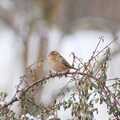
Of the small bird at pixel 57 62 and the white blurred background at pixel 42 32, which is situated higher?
the white blurred background at pixel 42 32

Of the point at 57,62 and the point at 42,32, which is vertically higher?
the point at 42,32

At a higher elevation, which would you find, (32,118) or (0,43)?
(0,43)

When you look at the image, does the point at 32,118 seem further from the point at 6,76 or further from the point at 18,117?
the point at 6,76

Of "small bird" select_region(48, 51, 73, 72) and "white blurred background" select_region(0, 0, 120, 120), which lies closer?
"small bird" select_region(48, 51, 73, 72)

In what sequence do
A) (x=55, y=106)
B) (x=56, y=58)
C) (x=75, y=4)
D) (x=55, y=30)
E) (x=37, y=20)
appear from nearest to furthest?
1. (x=55, y=106)
2. (x=56, y=58)
3. (x=37, y=20)
4. (x=55, y=30)
5. (x=75, y=4)

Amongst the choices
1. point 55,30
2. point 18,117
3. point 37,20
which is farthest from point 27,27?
point 18,117

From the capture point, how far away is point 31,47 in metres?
5.30

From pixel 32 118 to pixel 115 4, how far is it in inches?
218

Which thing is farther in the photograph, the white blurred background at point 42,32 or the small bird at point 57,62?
the white blurred background at point 42,32

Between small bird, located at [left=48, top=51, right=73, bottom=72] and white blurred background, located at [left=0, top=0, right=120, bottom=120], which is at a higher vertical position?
white blurred background, located at [left=0, top=0, right=120, bottom=120]

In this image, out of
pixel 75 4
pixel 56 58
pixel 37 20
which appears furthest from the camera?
pixel 75 4

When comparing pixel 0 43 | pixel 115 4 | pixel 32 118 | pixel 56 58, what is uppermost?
pixel 115 4

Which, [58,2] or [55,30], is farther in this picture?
[55,30]

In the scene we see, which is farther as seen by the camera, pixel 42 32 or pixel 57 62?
pixel 42 32
